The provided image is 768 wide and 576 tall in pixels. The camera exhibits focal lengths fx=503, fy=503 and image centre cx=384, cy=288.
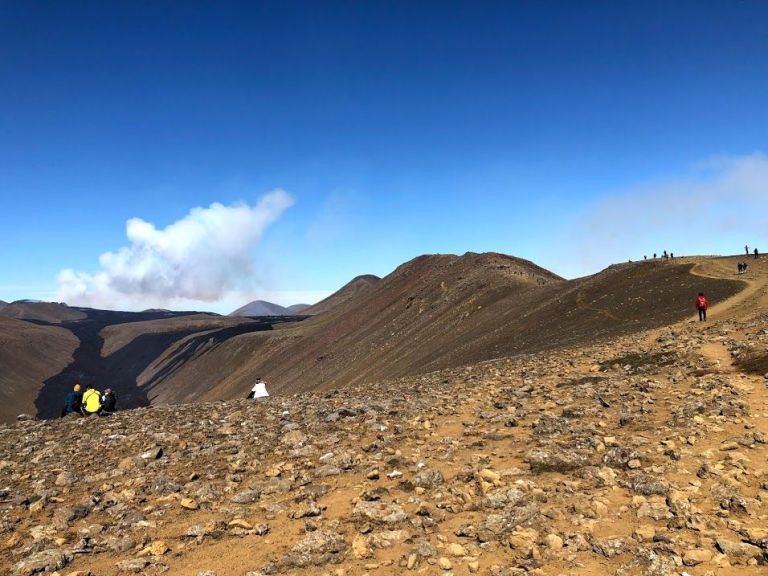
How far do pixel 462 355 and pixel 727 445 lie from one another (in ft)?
110

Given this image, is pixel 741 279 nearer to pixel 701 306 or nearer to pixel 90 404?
pixel 701 306

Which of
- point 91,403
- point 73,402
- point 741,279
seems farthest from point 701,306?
point 73,402

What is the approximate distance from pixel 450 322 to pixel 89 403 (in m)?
46.0

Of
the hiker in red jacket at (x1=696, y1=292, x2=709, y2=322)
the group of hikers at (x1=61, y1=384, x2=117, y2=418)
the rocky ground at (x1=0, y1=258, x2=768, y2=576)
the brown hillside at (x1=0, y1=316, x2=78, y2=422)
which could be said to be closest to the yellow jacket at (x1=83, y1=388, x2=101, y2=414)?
the group of hikers at (x1=61, y1=384, x2=117, y2=418)

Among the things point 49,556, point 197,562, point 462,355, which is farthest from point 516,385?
point 462,355

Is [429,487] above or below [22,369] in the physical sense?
below

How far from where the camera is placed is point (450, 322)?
64125 millimetres

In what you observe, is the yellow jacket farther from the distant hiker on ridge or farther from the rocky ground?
the rocky ground

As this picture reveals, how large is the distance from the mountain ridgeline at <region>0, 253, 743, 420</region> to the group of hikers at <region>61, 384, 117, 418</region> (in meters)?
24.2

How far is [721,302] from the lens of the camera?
3584cm

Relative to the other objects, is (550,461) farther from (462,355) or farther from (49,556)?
(462,355)

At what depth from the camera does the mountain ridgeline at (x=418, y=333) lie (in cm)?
4131

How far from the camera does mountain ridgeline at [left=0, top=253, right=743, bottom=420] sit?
136 feet

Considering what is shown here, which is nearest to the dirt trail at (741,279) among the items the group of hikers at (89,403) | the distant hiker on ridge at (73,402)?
the group of hikers at (89,403)
